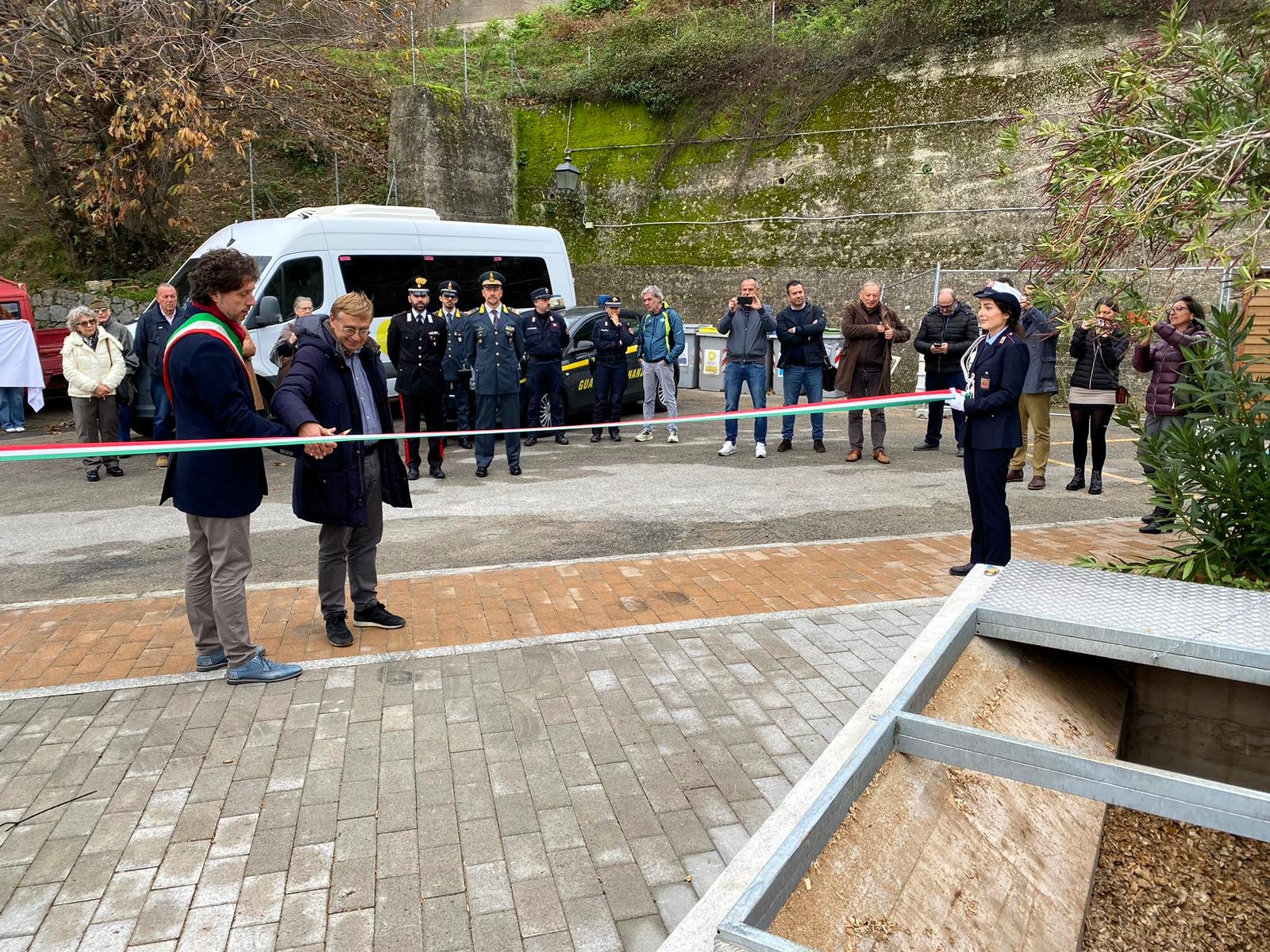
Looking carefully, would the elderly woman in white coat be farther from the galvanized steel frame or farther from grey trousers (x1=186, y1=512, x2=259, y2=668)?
the galvanized steel frame

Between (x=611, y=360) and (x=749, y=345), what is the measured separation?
1943 mm

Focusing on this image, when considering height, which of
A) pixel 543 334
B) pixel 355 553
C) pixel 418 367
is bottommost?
pixel 355 553

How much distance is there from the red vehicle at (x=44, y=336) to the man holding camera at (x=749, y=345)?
9837mm

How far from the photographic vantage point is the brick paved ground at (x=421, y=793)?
2.98 meters

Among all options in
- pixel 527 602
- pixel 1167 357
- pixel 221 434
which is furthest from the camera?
pixel 1167 357

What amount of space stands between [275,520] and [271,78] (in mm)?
9598

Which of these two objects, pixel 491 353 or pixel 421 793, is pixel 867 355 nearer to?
pixel 491 353

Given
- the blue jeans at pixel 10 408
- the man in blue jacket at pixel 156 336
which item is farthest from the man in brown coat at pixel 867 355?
the blue jeans at pixel 10 408

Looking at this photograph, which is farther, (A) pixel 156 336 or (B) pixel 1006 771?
(A) pixel 156 336

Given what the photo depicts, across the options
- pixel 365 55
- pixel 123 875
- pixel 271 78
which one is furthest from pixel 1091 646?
pixel 365 55

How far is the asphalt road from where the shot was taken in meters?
6.96

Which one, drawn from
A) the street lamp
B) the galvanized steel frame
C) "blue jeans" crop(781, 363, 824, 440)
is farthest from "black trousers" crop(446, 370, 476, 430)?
the galvanized steel frame

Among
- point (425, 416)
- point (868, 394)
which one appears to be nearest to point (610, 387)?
point (425, 416)

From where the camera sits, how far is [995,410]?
6.10 metres
